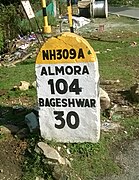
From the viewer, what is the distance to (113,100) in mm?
6941

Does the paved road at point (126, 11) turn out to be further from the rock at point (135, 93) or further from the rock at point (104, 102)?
the rock at point (104, 102)

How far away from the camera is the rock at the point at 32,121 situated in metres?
5.59

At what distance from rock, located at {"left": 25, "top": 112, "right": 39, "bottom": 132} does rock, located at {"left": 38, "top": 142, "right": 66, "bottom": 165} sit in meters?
0.48

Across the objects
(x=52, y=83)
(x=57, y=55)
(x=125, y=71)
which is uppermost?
(x=57, y=55)

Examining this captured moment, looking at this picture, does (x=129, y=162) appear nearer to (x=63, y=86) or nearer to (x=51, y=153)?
Result: (x=51, y=153)

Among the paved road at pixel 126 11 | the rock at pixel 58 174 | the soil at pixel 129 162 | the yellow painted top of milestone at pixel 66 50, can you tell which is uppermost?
the yellow painted top of milestone at pixel 66 50

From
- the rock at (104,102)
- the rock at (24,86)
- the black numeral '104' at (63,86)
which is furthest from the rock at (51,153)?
the rock at (24,86)

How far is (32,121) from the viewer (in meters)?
5.71

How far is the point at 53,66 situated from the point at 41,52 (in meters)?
0.20

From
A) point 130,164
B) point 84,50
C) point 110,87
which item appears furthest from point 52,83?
point 110,87

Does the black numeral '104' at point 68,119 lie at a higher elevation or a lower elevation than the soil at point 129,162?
higher

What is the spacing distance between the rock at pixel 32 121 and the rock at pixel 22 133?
0.20ft

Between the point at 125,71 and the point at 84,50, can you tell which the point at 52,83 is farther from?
the point at 125,71

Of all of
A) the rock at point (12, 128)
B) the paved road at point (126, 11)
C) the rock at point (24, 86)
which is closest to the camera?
the rock at point (12, 128)
